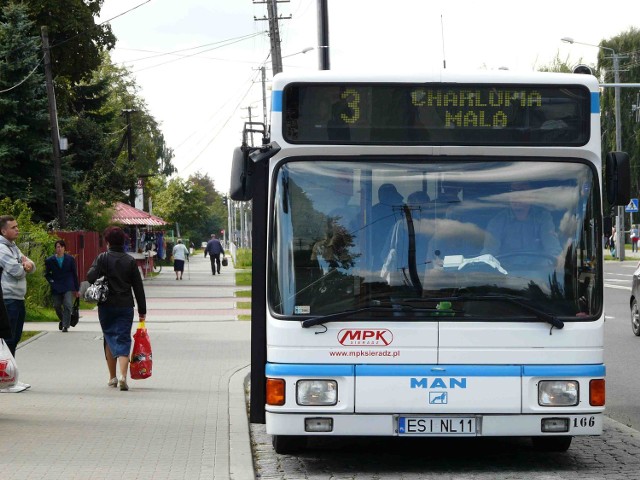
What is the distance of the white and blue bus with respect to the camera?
26.3 feet

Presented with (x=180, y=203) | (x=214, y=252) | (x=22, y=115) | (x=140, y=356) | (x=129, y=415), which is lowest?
(x=129, y=415)

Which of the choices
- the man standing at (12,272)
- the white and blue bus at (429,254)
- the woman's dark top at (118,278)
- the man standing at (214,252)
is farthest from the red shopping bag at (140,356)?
the man standing at (214,252)

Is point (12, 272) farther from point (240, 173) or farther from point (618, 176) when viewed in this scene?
point (618, 176)

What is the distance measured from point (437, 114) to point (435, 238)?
33.4 inches

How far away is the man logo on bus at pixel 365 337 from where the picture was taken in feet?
26.3

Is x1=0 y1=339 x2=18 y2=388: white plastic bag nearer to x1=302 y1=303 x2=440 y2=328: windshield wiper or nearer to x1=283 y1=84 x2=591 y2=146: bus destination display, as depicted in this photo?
x1=302 y1=303 x2=440 y2=328: windshield wiper

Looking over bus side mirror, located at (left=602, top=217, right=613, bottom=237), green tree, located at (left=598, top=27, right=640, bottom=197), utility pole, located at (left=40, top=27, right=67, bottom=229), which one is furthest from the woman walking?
green tree, located at (left=598, top=27, right=640, bottom=197)

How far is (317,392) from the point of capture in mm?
8016

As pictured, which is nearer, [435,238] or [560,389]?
[560,389]

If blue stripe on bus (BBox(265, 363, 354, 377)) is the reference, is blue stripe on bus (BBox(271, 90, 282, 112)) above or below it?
above

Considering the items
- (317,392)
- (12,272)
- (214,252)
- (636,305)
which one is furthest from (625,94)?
(317,392)

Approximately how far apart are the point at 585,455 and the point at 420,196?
245cm

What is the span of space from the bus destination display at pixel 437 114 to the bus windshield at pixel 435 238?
0.15 metres

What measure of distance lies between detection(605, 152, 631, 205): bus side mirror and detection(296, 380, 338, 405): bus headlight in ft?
7.36
